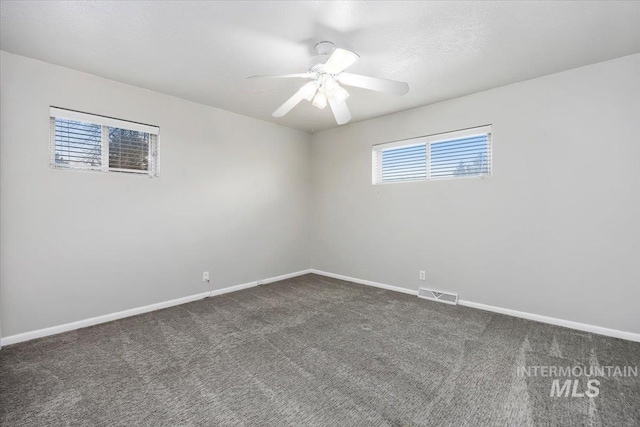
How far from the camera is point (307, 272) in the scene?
509 centimetres

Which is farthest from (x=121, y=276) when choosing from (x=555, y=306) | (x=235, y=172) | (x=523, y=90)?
(x=523, y=90)

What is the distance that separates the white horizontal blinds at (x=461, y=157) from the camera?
3.33m

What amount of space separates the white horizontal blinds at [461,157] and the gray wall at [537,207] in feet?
0.39

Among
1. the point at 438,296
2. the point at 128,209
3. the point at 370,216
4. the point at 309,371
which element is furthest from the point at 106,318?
the point at 438,296

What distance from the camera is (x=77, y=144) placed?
9.30 ft

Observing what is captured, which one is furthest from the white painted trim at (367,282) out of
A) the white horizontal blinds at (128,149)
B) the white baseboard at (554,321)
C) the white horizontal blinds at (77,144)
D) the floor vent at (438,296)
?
the white horizontal blinds at (77,144)

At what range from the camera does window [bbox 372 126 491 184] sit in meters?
3.36

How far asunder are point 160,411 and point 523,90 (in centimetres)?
411

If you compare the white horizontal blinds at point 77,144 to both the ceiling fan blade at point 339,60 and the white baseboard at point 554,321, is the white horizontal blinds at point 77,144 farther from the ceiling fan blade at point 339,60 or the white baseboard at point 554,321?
the white baseboard at point 554,321

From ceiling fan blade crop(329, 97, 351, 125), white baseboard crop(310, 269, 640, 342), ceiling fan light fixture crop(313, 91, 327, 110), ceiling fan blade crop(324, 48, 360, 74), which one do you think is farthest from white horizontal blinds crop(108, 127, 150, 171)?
white baseboard crop(310, 269, 640, 342)

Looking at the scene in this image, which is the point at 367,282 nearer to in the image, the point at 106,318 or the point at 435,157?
the point at 435,157

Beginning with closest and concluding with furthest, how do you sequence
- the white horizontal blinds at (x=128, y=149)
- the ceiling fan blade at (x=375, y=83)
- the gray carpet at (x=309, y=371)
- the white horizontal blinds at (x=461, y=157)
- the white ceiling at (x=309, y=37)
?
1. the gray carpet at (x=309, y=371)
2. the white ceiling at (x=309, y=37)
3. the ceiling fan blade at (x=375, y=83)
4. the white horizontal blinds at (x=128, y=149)
5. the white horizontal blinds at (x=461, y=157)

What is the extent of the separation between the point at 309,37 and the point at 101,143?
2.39 m

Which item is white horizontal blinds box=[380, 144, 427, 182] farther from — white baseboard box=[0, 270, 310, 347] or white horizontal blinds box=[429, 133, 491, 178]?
white baseboard box=[0, 270, 310, 347]
